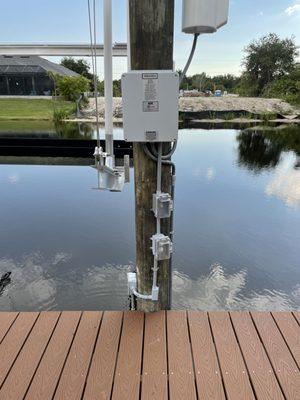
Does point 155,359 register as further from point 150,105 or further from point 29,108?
point 29,108

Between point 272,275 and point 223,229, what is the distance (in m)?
1.32

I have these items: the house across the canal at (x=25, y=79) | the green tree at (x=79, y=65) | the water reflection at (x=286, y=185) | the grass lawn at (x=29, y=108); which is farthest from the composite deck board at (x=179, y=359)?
the green tree at (x=79, y=65)

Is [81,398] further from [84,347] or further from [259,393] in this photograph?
[259,393]

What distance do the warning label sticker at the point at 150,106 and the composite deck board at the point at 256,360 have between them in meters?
1.42

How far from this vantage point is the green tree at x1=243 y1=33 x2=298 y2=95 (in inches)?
1403

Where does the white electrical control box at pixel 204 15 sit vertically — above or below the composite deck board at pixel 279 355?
above

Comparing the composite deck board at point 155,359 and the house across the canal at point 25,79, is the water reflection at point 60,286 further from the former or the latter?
the house across the canal at point 25,79

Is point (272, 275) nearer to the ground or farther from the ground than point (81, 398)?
nearer to the ground

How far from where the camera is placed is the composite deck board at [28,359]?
1.61 meters

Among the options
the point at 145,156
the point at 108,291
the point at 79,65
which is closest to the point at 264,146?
the point at 108,291

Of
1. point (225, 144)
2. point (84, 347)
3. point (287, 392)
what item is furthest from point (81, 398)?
point (225, 144)

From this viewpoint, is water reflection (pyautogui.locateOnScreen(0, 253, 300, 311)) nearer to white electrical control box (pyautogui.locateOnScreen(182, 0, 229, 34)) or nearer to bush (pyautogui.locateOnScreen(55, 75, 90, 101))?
white electrical control box (pyautogui.locateOnScreen(182, 0, 229, 34))

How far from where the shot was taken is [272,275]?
162 inches

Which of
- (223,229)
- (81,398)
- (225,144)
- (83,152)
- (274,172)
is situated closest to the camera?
(81,398)
